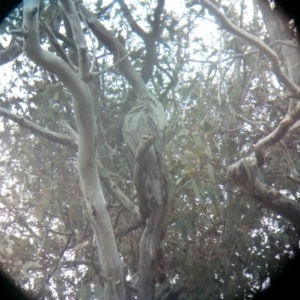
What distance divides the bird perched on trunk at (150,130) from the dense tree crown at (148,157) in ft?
0.04

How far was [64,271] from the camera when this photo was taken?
4992mm

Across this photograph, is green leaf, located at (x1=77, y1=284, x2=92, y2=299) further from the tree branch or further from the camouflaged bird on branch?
the tree branch

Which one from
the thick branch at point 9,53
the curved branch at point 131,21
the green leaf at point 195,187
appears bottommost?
the green leaf at point 195,187

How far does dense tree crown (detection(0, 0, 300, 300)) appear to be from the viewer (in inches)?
169

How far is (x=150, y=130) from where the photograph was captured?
4559mm

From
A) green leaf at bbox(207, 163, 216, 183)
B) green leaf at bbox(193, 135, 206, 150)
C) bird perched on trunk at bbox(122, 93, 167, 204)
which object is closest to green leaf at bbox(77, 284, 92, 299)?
bird perched on trunk at bbox(122, 93, 167, 204)

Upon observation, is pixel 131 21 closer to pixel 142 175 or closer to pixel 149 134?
pixel 149 134

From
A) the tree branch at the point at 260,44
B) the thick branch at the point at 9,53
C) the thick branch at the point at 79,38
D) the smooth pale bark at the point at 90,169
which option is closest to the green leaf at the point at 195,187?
the smooth pale bark at the point at 90,169

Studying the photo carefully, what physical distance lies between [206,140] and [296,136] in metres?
0.87

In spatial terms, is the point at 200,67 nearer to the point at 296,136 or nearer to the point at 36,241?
the point at 296,136

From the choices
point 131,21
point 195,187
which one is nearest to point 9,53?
point 131,21

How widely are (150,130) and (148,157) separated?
0.92 feet

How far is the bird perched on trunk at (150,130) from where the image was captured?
175 inches

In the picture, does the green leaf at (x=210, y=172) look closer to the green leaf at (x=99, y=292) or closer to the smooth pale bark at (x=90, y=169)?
the smooth pale bark at (x=90, y=169)
